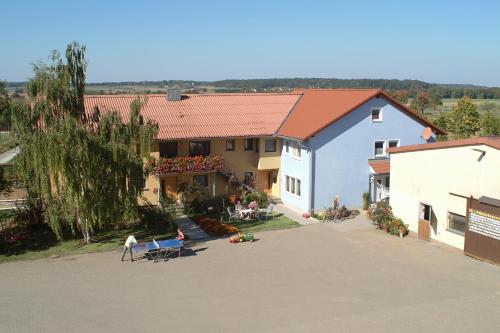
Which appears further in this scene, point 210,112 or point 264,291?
point 210,112

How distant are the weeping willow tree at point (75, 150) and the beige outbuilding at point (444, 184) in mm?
12837

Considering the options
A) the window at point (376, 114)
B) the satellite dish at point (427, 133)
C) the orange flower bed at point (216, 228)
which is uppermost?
the window at point (376, 114)

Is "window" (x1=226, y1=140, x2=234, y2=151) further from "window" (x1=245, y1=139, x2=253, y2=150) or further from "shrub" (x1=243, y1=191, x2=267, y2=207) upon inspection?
"shrub" (x1=243, y1=191, x2=267, y2=207)

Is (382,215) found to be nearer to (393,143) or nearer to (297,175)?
(297,175)

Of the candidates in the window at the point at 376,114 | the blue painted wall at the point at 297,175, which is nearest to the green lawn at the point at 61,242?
the blue painted wall at the point at 297,175

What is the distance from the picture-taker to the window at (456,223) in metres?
21.5

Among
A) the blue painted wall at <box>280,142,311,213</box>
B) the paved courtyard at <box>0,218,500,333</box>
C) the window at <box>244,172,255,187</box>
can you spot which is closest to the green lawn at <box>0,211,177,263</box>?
the paved courtyard at <box>0,218,500,333</box>

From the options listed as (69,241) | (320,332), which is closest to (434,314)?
(320,332)

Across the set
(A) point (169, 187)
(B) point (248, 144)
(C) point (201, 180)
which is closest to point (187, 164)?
(A) point (169, 187)

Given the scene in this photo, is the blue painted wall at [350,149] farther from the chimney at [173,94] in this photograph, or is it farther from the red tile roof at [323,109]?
the chimney at [173,94]

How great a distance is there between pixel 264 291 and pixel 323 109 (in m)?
16.2

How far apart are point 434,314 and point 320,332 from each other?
155 inches

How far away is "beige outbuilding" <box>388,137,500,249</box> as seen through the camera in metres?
19.9

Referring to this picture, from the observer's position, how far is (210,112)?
3250 centimetres
